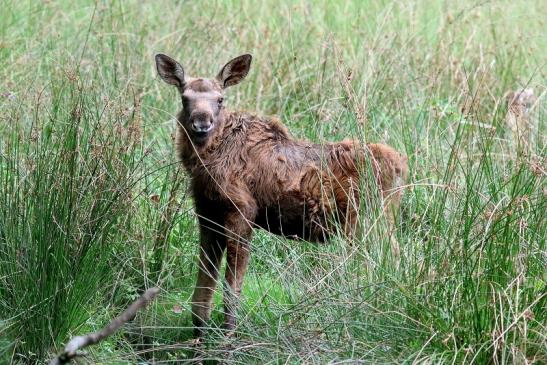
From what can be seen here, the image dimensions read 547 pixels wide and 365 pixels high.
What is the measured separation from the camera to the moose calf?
674cm

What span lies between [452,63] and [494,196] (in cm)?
452

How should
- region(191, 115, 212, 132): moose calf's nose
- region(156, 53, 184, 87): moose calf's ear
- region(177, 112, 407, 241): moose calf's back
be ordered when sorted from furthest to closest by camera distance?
region(156, 53, 184, 87): moose calf's ear < region(177, 112, 407, 241): moose calf's back < region(191, 115, 212, 132): moose calf's nose

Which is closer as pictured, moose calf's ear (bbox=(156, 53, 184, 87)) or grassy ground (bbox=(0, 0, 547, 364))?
grassy ground (bbox=(0, 0, 547, 364))

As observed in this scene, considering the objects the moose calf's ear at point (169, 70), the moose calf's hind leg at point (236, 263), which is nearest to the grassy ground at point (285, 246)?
the moose calf's hind leg at point (236, 263)

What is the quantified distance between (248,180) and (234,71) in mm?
843

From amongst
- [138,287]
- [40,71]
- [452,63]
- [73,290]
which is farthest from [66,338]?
[452,63]

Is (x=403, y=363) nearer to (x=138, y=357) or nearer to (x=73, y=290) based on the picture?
(x=138, y=357)

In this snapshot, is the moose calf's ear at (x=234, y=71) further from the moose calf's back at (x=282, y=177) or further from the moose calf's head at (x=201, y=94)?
the moose calf's back at (x=282, y=177)

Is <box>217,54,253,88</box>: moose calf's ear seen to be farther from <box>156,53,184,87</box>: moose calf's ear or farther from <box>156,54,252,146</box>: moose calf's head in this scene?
<box>156,53,184,87</box>: moose calf's ear

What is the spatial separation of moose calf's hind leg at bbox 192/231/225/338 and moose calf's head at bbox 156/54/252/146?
0.66 metres

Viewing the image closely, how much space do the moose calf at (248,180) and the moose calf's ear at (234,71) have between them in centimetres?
16

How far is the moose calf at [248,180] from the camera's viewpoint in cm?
674

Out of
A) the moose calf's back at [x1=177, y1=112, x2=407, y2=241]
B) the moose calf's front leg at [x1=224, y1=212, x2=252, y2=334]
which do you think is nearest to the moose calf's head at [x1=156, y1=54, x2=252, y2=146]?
the moose calf's back at [x1=177, y1=112, x2=407, y2=241]

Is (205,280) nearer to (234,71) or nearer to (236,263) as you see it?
(236,263)
